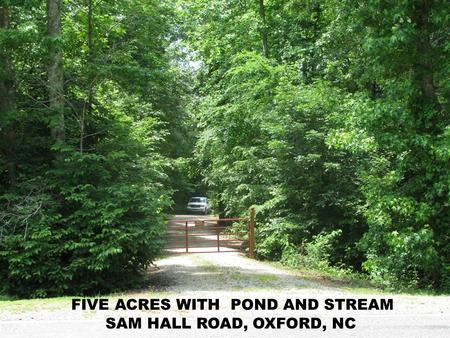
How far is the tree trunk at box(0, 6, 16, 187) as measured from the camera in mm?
13445

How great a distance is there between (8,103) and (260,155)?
30.2ft

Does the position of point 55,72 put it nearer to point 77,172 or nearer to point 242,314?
point 77,172

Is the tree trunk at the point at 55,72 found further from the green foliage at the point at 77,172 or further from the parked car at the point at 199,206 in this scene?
the parked car at the point at 199,206

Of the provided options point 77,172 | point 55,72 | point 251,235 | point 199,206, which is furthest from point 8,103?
point 199,206

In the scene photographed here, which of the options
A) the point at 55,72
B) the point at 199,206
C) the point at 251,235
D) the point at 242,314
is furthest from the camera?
the point at 199,206

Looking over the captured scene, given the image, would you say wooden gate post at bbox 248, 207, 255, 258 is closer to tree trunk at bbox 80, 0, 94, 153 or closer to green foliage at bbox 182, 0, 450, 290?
green foliage at bbox 182, 0, 450, 290

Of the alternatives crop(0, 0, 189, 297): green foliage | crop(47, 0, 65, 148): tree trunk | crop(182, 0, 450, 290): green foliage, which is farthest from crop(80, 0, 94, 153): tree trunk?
crop(182, 0, 450, 290): green foliage

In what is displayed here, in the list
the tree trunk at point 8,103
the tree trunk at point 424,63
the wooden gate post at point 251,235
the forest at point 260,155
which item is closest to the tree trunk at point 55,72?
the forest at point 260,155

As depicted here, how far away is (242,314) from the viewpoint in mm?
8102

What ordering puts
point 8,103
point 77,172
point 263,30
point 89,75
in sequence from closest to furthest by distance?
point 77,172 → point 8,103 → point 89,75 → point 263,30

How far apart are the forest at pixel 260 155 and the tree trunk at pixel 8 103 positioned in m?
0.04

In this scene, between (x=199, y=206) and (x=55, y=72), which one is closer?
(x=55, y=72)

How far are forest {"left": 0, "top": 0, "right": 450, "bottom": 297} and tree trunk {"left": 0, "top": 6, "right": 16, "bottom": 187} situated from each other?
0.12ft

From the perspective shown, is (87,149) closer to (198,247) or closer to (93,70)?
(93,70)
